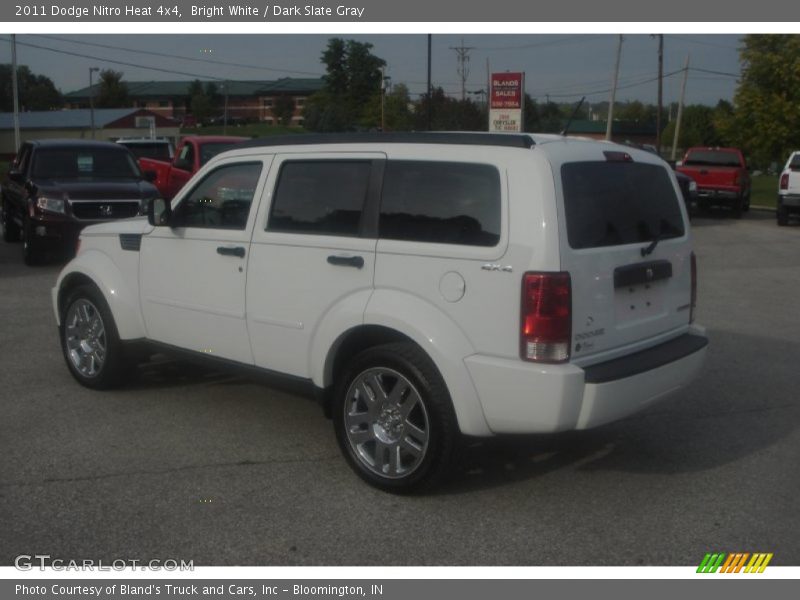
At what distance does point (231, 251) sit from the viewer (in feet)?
19.4

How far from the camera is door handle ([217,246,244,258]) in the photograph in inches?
230

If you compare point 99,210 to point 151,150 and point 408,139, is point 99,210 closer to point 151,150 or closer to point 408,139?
point 408,139

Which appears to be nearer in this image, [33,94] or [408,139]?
[408,139]

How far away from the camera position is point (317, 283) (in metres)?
5.39

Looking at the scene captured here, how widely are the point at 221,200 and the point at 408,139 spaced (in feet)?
5.14

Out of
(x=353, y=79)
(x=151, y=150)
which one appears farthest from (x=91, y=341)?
(x=353, y=79)

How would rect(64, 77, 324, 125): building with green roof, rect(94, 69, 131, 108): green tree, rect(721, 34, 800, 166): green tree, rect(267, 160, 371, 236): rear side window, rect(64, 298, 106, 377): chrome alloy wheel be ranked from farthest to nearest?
rect(94, 69, 131, 108): green tree, rect(64, 77, 324, 125): building with green roof, rect(721, 34, 800, 166): green tree, rect(64, 298, 106, 377): chrome alloy wheel, rect(267, 160, 371, 236): rear side window

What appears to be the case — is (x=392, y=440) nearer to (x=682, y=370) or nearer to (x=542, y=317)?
(x=542, y=317)

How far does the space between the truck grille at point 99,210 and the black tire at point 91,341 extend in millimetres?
7417

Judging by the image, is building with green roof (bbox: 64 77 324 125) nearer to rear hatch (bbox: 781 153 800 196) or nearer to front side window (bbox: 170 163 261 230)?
rear hatch (bbox: 781 153 800 196)

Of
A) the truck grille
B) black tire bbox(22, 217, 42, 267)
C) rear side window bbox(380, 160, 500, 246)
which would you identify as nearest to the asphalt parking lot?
rear side window bbox(380, 160, 500, 246)

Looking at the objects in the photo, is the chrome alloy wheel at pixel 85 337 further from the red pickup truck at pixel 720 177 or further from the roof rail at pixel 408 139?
the red pickup truck at pixel 720 177

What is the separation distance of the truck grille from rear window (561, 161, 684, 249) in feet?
35.3
